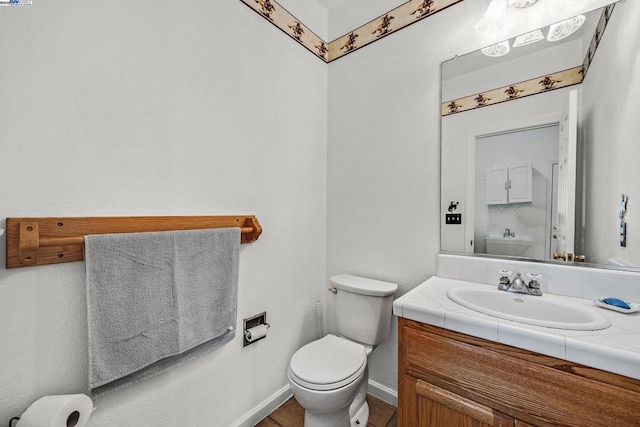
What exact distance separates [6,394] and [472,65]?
88.2 inches

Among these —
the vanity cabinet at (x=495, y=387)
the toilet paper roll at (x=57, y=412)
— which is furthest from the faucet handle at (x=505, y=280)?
the toilet paper roll at (x=57, y=412)

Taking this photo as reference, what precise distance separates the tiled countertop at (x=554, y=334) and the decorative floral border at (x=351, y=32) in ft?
5.11

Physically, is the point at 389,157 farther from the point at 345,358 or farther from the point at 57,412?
the point at 57,412

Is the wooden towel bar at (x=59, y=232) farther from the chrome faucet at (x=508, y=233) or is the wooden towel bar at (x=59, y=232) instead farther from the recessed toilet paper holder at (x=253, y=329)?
the chrome faucet at (x=508, y=233)

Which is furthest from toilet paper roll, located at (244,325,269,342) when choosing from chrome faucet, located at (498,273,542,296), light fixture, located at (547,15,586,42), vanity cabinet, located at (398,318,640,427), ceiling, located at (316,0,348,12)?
ceiling, located at (316,0,348,12)

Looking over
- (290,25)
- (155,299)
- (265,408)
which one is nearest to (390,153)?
(290,25)

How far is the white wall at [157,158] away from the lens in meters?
0.80

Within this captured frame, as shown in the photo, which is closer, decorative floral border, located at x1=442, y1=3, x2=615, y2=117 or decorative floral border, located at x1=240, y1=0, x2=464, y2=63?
decorative floral border, located at x1=442, y1=3, x2=615, y2=117

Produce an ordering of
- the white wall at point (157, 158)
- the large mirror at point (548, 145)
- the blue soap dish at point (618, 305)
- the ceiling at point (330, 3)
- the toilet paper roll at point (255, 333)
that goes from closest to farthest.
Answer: the white wall at point (157, 158) → the blue soap dish at point (618, 305) → the large mirror at point (548, 145) → the toilet paper roll at point (255, 333) → the ceiling at point (330, 3)

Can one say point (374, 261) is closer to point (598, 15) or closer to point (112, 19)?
point (598, 15)

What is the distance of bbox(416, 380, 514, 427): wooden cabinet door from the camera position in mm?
824

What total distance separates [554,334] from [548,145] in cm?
88

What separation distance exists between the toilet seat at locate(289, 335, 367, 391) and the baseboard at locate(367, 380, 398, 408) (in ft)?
1.46

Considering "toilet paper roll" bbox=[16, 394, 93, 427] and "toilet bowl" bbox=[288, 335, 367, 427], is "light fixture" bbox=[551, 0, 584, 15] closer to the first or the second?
"toilet bowl" bbox=[288, 335, 367, 427]
